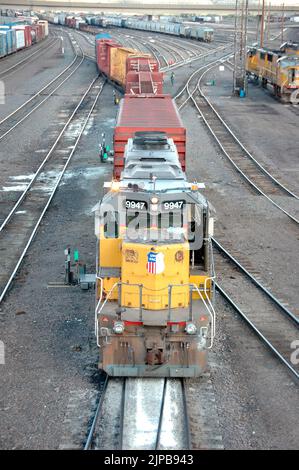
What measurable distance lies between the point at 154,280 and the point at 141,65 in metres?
34.3

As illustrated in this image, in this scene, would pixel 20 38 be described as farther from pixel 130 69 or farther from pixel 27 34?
pixel 130 69

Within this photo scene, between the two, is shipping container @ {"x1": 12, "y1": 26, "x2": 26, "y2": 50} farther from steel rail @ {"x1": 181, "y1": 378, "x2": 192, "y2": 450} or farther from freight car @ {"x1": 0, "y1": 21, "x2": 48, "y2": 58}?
steel rail @ {"x1": 181, "y1": 378, "x2": 192, "y2": 450}

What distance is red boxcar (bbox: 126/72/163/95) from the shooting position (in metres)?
36.8

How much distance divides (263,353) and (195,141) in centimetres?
2434

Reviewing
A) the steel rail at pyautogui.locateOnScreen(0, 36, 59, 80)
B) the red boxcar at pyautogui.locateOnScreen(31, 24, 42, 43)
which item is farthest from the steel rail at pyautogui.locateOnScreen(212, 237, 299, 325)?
the red boxcar at pyautogui.locateOnScreen(31, 24, 42, 43)

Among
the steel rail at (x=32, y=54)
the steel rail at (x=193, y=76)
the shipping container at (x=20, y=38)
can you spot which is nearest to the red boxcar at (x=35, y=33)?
the steel rail at (x=32, y=54)

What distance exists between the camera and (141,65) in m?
43.8

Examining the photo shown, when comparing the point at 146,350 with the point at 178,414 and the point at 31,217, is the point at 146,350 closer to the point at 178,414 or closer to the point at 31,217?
the point at 178,414

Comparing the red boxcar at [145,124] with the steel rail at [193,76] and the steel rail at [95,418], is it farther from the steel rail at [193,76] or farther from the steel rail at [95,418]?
the steel rail at [193,76]

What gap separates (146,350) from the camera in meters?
12.0

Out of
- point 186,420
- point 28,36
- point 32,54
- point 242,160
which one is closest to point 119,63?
point 242,160

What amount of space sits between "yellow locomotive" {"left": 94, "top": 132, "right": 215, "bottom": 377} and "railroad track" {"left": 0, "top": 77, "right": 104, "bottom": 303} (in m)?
5.20

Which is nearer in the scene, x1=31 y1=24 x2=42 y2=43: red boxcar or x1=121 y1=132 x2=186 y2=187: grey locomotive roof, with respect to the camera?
x1=121 y1=132 x2=186 y2=187: grey locomotive roof

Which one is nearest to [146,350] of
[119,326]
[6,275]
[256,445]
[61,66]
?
[119,326]
